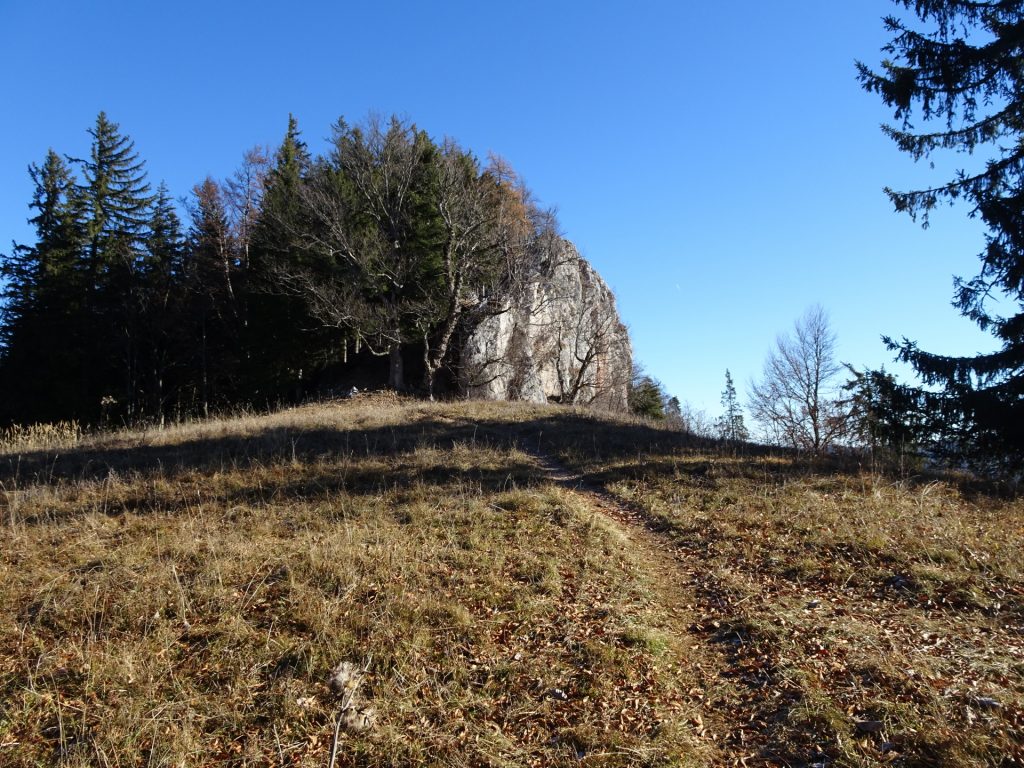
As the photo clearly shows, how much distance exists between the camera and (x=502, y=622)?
5.04 m

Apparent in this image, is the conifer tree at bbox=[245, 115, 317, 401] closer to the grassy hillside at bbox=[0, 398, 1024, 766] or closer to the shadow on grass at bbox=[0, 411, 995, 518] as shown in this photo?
the shadow on grass at bbox=[0, 411, 995, 518]

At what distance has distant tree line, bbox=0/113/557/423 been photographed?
81.3 feet

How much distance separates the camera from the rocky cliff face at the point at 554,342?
1158 inches

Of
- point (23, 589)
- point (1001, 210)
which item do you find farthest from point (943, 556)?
point (23, 589)

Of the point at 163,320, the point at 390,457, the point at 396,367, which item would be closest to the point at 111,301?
the point at 163,320

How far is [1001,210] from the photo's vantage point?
1030cm

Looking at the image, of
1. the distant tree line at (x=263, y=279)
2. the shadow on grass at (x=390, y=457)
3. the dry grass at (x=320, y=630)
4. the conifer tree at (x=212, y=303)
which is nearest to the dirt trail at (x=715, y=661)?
the dry grass at (x=320, y=630)

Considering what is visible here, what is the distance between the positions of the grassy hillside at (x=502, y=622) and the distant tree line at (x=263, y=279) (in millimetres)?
17298

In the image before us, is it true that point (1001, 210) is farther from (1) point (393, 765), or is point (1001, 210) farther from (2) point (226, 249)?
(2) point (226, 249)

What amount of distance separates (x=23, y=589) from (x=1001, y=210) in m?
15.9

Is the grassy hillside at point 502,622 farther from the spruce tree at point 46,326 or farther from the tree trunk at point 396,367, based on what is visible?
the spruce tree at point 46,326

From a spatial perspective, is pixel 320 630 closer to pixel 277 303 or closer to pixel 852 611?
pixel 852 611

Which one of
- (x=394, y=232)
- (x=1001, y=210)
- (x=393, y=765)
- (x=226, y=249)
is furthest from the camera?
(x=226, y=249)

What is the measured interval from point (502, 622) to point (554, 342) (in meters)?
29.8
